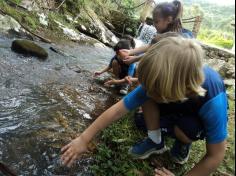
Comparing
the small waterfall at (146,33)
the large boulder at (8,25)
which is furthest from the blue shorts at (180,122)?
the small waterfall at (146,33)

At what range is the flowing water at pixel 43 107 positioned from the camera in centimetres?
248

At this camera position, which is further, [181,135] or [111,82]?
[111,82]

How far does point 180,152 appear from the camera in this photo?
286cm

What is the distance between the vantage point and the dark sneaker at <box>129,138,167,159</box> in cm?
276

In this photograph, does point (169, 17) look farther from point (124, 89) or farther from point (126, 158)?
point (126, 158)

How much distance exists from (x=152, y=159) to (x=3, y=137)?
4.34 feet

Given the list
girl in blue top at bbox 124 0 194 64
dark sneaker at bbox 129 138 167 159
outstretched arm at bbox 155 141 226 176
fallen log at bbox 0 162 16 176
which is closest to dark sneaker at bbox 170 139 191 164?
dark sneaker at bbox 129 138 167 159

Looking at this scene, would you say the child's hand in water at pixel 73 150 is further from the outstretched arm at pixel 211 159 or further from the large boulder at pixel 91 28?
the large boulder at pixel 91 28

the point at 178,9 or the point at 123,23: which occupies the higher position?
the point at 178,9

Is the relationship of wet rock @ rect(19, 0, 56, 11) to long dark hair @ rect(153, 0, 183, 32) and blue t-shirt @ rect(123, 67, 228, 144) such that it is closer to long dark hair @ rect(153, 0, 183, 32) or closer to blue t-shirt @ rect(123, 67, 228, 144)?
long dark hair @ rect(153, 0, 183, 32)

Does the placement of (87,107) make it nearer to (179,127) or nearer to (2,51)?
(179,127)

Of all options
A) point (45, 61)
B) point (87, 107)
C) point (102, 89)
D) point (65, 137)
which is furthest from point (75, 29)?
point (65, 137)

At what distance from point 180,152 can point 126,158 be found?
0.49m

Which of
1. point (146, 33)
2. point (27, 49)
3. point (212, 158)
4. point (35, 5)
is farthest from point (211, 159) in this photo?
point (146, 33)
